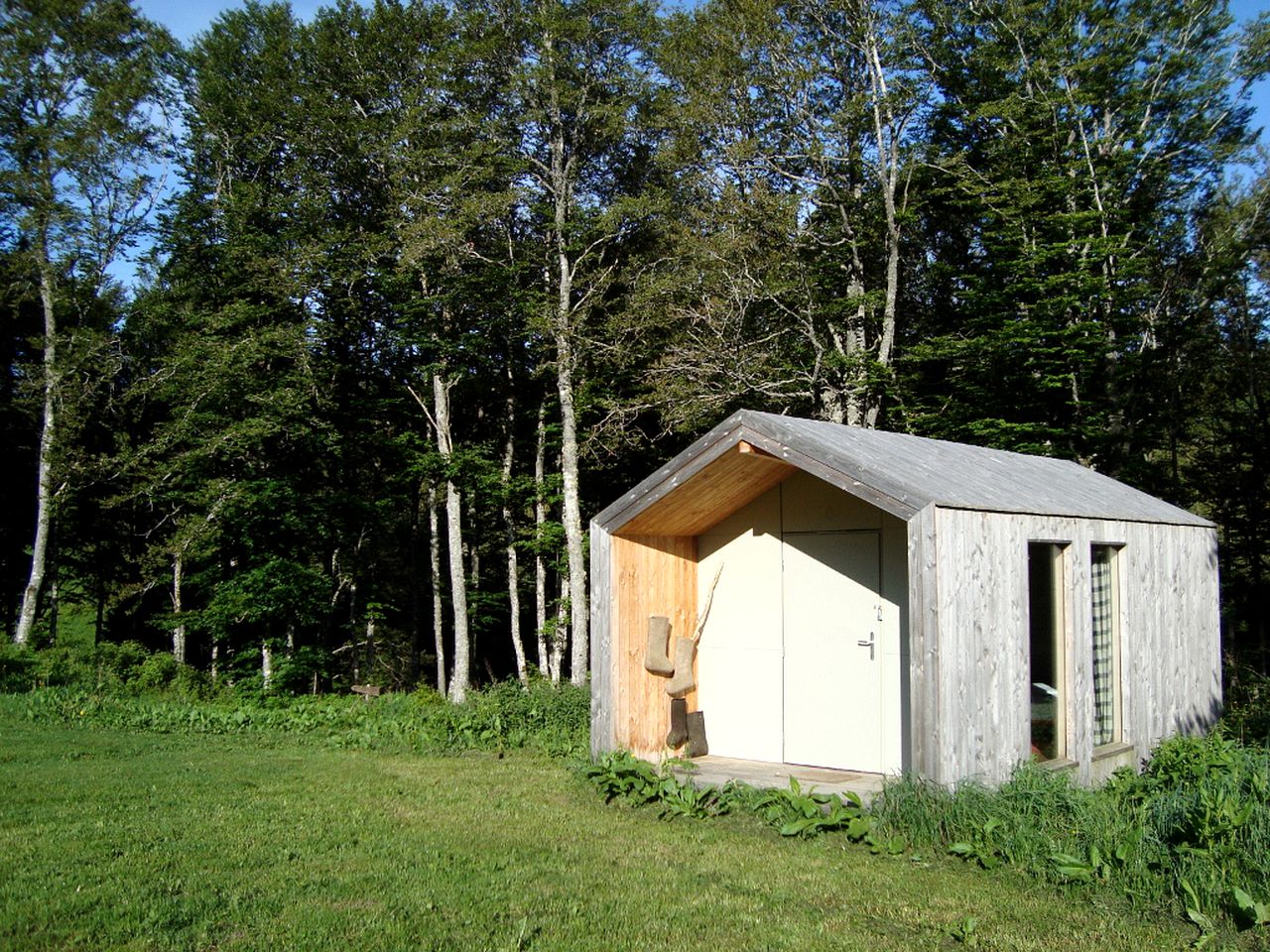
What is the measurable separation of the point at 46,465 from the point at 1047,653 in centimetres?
1940

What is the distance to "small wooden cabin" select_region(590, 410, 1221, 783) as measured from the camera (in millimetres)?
7559

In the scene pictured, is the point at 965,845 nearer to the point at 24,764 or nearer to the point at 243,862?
the point at 243,862

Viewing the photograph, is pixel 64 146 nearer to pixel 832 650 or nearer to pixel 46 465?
pixel 46 465

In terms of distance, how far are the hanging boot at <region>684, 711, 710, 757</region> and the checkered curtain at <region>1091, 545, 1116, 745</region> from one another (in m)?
3.29

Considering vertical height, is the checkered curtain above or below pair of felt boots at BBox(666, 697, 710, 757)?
above

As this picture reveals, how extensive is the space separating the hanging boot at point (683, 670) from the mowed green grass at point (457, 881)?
1.39 metres

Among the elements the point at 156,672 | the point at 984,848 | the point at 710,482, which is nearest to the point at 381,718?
the point at 710,482

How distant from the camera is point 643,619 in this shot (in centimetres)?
978

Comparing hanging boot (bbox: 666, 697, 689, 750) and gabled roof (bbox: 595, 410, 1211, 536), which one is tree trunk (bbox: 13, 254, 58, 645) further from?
gabled roof (bbox: 595, 410, 1211, 536)

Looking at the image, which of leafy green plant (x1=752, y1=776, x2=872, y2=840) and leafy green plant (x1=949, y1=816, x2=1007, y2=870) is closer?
leafy green plant (x1=949, y1=816, x2=1007, y2=870)

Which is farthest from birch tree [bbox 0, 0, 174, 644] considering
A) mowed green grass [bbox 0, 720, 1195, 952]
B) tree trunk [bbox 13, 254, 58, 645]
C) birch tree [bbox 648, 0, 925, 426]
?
mowed green grass [bbox 0, 720, 1195, 952]

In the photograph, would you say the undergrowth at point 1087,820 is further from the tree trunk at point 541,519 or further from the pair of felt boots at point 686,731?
the tree trunk at point 541,519

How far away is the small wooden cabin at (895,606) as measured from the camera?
756 centimetres

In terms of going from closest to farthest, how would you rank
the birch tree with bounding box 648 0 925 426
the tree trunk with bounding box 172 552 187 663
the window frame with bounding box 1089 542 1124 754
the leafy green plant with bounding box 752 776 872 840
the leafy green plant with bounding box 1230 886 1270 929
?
1. the leafy green plant with bounding box 1230 886 1270 929
2. the leafy green plant with bounding box 752 776 872 840
3. the window frame with bounding box 1089 542 1124 754
4. the birch tree with bounding box 648 0 925 426
5. the tree trunk with bounding box 172 552 187 663
